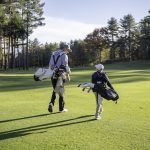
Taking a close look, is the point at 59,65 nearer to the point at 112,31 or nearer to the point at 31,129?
the point at 31,129

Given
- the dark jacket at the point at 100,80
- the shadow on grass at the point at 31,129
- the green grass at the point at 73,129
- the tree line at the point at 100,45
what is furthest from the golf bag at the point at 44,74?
the tree line at the point at 100,45

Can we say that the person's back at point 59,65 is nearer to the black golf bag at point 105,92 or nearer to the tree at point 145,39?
the black golf bag at point 105,92

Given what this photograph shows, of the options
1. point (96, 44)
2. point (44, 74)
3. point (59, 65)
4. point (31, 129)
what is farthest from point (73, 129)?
point (96, 44)

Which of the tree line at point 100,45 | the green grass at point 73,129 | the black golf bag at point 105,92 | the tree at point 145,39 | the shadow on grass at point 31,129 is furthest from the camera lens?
the tree at point 145,39

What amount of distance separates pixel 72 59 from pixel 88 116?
110343mm

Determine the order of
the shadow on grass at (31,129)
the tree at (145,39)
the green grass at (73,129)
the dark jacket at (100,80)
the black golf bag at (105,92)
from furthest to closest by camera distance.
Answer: the tree at (145,39) → the dark jacket at (100,80) → the black golf bag at (105,92) → the shadow on grass at (31,129) → the green grass at (73,129)

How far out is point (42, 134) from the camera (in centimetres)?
991

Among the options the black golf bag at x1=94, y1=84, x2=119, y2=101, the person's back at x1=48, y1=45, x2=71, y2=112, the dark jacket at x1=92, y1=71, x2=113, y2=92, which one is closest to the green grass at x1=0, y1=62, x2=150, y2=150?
the black golf bag at x1=94, y1=84, x2=119, y2=101

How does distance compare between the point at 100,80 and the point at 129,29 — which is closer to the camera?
the point at 100,80

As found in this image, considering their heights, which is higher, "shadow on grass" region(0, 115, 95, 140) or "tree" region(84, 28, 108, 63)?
"tree" region(84, 28, 108, 63)

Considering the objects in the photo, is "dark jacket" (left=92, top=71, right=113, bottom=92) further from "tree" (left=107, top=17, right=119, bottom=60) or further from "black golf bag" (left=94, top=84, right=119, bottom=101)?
"tree" (left=107, top=17, right=119, bottom=60)

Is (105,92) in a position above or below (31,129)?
above

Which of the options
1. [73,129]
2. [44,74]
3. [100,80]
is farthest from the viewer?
[44,74]

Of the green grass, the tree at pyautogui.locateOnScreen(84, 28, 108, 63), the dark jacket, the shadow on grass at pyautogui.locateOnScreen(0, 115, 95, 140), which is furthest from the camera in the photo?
the tree at pyautogui.locateOnScreen(84, 28, 108, 63)
